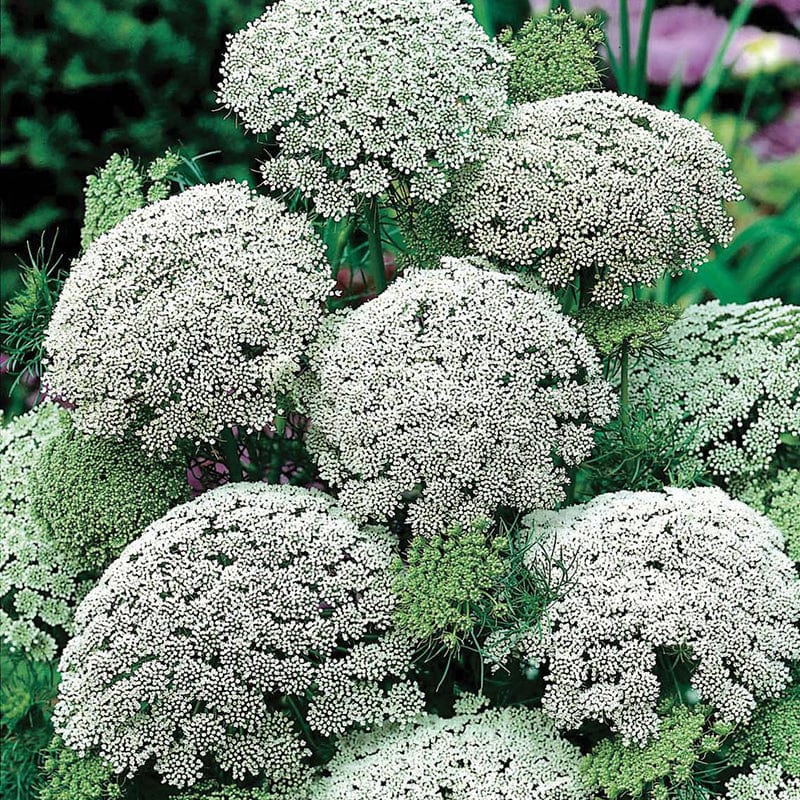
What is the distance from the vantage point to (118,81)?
6.99 meters

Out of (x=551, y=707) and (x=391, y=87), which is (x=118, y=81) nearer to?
(x=391, y=87)

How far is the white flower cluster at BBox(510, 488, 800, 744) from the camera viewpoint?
2.96 meters

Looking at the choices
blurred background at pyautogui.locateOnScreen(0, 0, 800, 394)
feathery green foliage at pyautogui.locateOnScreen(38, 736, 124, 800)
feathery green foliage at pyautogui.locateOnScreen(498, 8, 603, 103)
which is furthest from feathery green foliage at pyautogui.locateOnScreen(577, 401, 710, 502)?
blurred background at pyautogui.locateOnScreen(0, 0, 800, 394)

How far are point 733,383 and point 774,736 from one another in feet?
3.64

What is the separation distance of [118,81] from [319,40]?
13.2 ft

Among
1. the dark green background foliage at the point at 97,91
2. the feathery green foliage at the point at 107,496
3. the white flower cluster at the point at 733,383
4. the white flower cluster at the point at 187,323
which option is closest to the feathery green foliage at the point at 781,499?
the white flower cluster at the point at 733,383

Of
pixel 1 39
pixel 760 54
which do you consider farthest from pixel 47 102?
pixel 760 54

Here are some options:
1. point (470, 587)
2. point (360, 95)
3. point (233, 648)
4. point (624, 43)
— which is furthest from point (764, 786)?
point (624, 43)

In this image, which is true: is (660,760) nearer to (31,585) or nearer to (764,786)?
(764,786)

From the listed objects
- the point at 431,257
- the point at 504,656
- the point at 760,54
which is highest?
the point at 431,257

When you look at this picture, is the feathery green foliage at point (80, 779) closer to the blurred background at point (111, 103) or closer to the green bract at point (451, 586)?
the green bract at point (451, 586)

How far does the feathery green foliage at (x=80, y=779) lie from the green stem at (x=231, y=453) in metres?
0.89

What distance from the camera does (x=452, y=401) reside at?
307cm

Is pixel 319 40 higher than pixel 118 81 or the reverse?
higher
